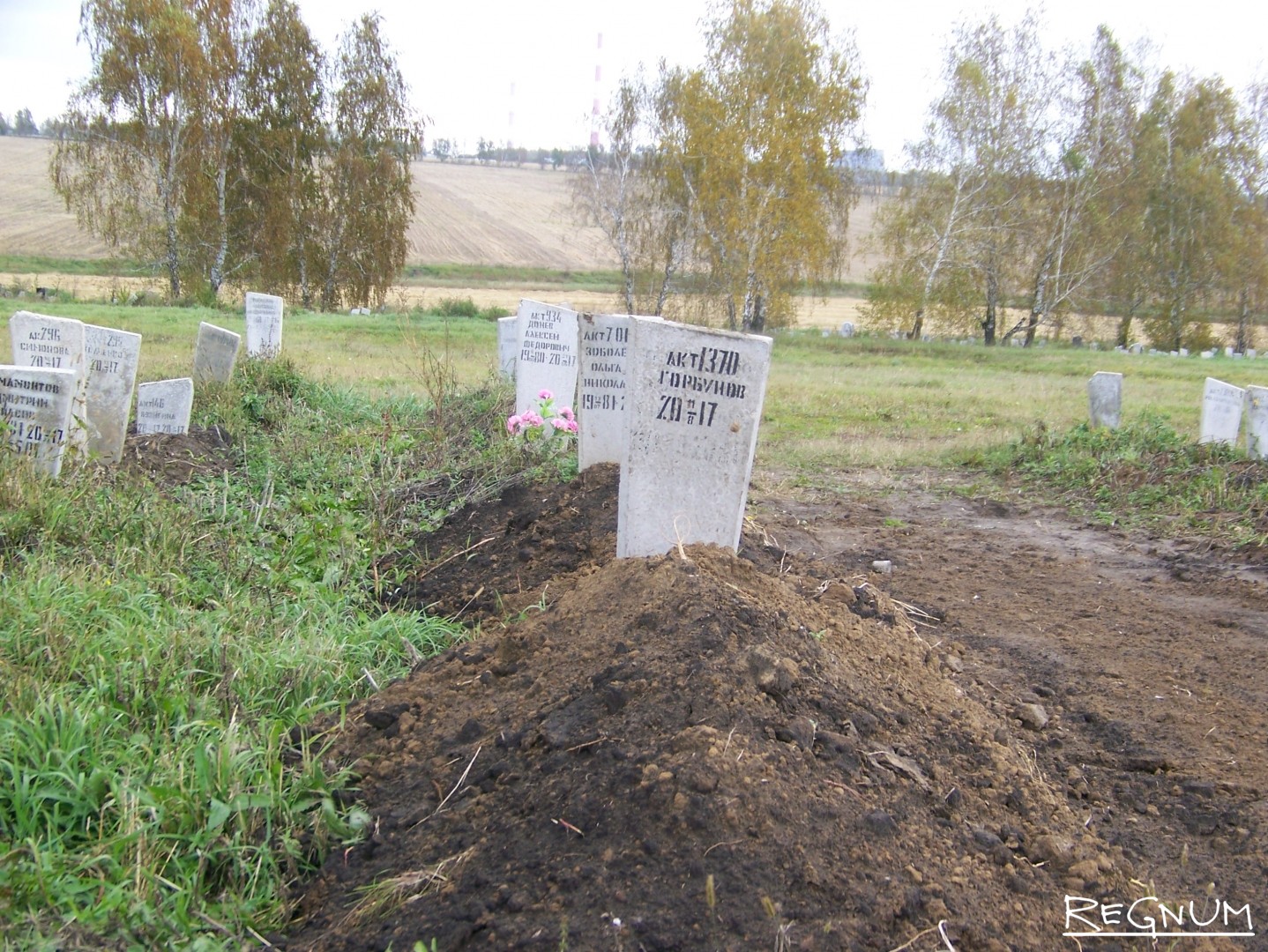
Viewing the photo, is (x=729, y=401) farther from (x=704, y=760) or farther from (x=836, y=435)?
(x=836, y=435)

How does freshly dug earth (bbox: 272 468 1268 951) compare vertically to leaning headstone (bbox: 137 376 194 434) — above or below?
below

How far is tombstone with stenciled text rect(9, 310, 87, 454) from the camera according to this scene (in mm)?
7006

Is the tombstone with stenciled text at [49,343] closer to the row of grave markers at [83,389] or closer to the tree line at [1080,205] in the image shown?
the row of grave markers at [83,389]

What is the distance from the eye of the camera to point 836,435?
11648mm

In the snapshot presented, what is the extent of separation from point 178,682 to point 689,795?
A: 6.03ft

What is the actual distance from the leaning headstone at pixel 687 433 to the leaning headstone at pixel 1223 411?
24.2 feet

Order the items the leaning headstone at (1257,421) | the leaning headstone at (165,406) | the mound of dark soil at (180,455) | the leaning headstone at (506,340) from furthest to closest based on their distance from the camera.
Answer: the leaning headstone at (506,340)
the leaning headstone at (1257,421)
the leaning headstone at (165,406)
the mound of dark soil at (180,455)

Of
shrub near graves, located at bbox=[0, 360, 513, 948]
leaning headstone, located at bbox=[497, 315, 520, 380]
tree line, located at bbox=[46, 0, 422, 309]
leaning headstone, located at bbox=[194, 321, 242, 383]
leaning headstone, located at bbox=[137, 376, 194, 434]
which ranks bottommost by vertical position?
shrub near graves, located at bbox=[0, 360, 513, 948]

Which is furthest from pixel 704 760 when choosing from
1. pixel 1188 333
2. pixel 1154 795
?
pixel 1188 333

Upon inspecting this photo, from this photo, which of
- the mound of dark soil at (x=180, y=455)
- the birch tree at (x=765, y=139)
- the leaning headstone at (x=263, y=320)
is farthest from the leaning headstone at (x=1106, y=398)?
the birch tree at (x=765, y=139)

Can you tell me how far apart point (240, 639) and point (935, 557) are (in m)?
4.33

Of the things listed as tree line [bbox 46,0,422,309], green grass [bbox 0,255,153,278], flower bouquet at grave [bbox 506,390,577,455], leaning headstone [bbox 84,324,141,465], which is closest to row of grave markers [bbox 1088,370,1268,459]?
flower bouquet at grave [bbox 506,390,577,455]

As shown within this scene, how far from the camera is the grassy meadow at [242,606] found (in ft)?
8.34

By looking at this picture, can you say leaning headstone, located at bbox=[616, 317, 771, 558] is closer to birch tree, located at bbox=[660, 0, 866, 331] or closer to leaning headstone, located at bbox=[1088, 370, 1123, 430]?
leaning headstone, located at bbox=[1088, 370, 1123, 430]
